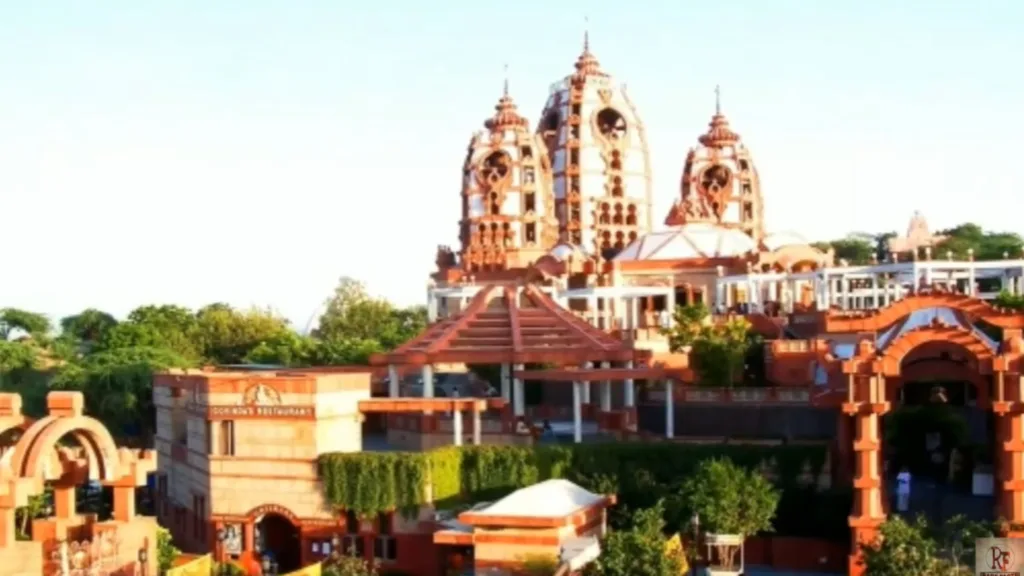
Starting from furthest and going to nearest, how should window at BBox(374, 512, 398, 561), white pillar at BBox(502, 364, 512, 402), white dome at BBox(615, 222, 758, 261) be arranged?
white dome at BBox(615, 222, 758, 261) → white pillar at BBox(502, 364, 512, 402) → window at BBox(374, 512, 398, 561)

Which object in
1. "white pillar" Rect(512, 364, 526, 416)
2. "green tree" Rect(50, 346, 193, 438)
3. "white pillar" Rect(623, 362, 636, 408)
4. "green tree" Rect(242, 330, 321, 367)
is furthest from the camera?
"green tree" Rect(242, 330, 321, 367)

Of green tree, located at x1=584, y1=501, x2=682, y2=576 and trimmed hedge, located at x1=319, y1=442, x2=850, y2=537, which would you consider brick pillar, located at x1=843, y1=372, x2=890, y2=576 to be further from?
green tree, located at x1=584, y1=501, x2=682, y2=576

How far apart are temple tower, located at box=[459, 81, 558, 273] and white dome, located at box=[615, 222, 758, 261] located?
938 centimetres

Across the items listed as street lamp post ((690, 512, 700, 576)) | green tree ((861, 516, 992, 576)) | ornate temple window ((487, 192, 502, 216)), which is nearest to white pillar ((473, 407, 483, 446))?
street lamp post ((690, 512, 700, 576))

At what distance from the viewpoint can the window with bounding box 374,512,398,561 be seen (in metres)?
28.0

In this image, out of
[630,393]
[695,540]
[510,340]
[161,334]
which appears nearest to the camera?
[695,540]

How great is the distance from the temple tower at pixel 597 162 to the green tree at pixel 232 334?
18611 millimetres

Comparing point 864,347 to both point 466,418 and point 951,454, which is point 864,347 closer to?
point 951,454

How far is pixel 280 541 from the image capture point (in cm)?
2989

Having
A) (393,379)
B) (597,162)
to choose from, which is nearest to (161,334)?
(597,162)

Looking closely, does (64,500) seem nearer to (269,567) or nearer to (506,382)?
(269,567)

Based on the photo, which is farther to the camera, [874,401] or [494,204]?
[494,204]

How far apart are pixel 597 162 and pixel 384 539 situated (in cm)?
4875

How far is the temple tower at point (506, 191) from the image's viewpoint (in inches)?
2665
